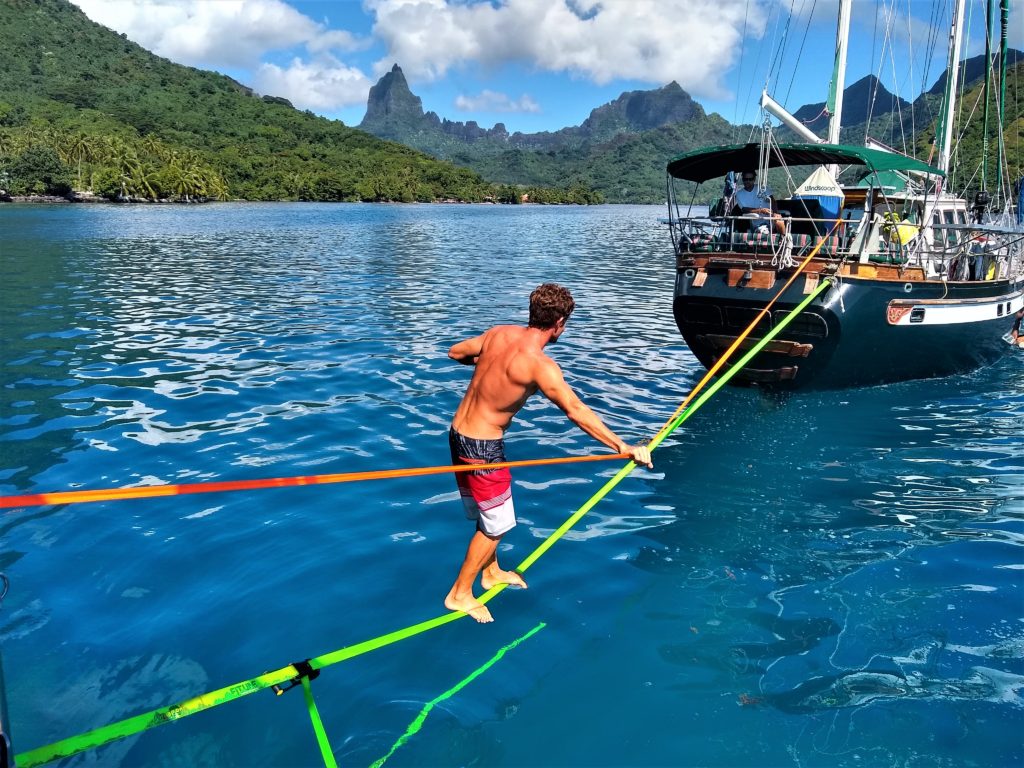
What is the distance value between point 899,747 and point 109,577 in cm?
584

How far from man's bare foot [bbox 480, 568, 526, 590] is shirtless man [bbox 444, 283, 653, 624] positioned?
37 cm

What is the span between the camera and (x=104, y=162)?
379 feet

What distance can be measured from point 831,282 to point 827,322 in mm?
562

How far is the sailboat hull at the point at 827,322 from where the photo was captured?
999 cm

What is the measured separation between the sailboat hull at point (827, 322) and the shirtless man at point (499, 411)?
19.7 ft

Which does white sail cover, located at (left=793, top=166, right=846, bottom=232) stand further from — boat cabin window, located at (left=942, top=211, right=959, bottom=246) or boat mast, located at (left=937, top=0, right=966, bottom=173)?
boat mast, located at (left=937, top=0, right=966, bottom=173)

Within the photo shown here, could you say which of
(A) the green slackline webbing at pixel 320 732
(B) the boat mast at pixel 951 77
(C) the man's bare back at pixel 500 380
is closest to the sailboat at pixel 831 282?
(B) the boat mast at pixel 951 77

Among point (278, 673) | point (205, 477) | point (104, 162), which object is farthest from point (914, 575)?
point (104, 162)

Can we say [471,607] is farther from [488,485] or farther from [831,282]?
[831,282]

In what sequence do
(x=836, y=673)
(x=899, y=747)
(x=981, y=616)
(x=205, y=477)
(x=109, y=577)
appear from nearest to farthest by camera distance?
1. (x=899, y=747)
2. (x=836, y=673)
3. (x=981, y=616)
4. (x=109, y=577)
5. (x=205, y=477)

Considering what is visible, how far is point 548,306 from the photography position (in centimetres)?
484

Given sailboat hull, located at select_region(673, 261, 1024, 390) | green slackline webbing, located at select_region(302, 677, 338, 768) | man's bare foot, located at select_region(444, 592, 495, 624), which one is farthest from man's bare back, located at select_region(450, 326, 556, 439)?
sailboat hull, located at select_region(673, 261, 1024, 390)

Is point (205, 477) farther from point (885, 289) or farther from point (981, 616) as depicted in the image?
point (885, 289)

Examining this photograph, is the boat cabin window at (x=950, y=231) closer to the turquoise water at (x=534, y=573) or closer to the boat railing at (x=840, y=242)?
the boat railing at (x=840, y=242)
